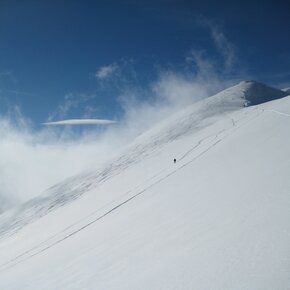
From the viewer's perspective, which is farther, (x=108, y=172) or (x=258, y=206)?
(x=108, y=172)

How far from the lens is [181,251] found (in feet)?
16.1

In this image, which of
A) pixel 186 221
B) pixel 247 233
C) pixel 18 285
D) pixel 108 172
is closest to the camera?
pixel 247 233

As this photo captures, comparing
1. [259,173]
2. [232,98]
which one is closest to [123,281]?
[259,173]

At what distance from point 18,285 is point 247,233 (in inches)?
223

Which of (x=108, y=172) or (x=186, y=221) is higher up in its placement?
(x=108, y=172)

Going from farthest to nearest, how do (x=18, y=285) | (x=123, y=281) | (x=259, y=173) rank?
(x=259, y=173), (x=18, y=285), (x=123, y=281)

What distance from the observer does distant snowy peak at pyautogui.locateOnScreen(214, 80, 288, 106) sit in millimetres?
73219

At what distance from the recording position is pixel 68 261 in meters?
7.21

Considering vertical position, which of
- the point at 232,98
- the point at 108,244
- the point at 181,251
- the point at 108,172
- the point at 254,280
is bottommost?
the point at 254,280

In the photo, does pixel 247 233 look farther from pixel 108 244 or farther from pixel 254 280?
pixel 108 244

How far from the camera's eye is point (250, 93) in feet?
269

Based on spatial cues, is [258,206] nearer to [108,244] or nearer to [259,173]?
[259,173]

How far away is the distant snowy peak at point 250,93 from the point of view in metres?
73.2

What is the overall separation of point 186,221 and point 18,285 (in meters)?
4.31
